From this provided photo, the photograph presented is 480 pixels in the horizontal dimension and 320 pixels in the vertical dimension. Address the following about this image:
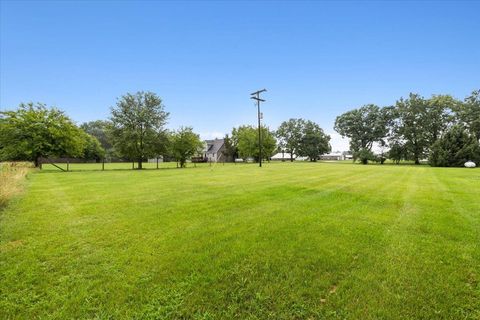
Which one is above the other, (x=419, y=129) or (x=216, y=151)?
(x=419, y=129)

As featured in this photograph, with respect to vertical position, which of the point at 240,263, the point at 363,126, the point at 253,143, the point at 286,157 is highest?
the point at 363,126

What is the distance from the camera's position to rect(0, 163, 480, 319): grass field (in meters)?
2.68

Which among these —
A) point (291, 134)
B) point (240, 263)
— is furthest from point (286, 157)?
point (240, 263)

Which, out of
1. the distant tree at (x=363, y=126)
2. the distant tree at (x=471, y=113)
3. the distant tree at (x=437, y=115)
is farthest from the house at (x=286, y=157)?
the distant tree at (x=471, y=113)

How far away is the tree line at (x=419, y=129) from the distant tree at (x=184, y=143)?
3489 cm

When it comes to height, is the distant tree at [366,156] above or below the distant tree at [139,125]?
below

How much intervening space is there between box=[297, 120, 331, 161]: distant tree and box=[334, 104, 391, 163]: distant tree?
258 inches

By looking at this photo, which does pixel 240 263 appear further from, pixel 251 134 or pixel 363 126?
pixel 363 126

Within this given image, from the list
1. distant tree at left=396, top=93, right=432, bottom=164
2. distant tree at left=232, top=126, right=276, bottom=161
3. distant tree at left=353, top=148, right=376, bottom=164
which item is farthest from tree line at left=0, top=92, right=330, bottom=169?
distant tree at left=396, top=93, right=432, bottom=164

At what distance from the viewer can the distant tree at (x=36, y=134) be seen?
21.3 meters

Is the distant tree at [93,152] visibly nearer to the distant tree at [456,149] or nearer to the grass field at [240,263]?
the grass field at [240,263]

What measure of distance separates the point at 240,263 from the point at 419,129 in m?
57.2

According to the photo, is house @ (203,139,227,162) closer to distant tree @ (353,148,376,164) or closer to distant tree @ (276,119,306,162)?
distant tree @ (276,119,306,162)

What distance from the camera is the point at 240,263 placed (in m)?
3.51
